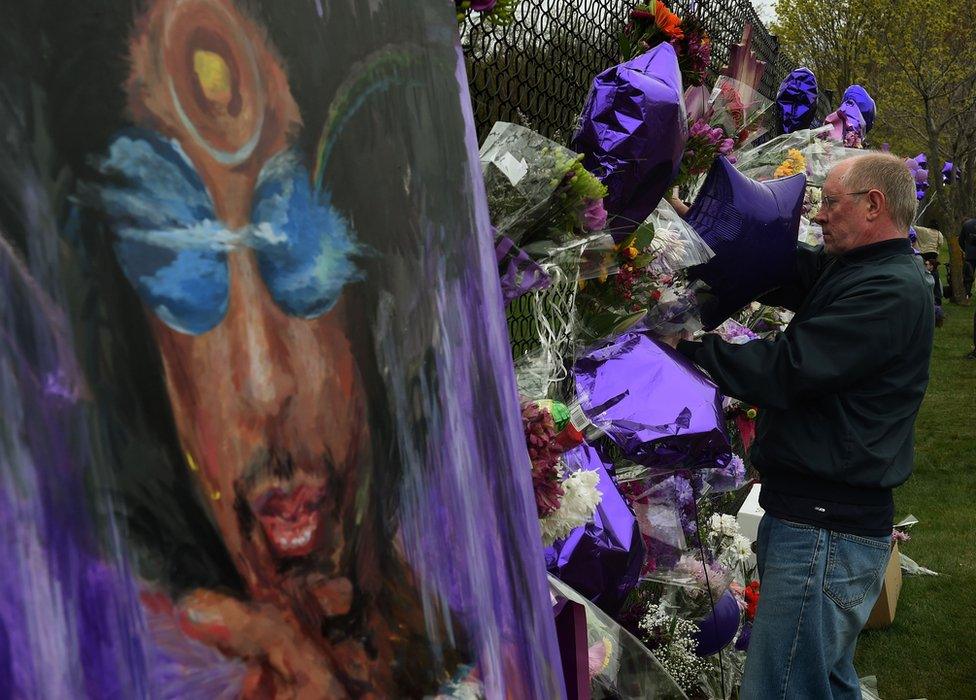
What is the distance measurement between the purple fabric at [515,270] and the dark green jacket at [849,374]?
2.67ft

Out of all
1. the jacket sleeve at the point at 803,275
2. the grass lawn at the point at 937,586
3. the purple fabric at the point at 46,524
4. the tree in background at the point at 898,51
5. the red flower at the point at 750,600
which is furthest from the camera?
the tree in background at the point at 898,51

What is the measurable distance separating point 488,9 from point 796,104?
4584 millimetres

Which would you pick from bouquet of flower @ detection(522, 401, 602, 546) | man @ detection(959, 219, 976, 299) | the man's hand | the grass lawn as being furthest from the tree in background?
the man's hand

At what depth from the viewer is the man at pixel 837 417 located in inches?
110

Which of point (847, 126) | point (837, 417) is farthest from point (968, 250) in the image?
point (837, 417)

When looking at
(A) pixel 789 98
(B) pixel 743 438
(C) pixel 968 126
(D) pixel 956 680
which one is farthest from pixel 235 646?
(C) pixel 968 126

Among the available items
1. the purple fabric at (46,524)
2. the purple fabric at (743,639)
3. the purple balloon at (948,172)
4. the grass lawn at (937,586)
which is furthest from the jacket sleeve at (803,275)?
the purple balloon at (948,172)

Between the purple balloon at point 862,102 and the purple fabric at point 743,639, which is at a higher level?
the purple balloon at point 862,102

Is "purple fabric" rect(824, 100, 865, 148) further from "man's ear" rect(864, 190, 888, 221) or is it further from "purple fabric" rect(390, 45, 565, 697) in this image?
"purple fabric" rect(390, 45, 565, 697)

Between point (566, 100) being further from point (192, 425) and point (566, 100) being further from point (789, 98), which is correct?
point (789, 98)

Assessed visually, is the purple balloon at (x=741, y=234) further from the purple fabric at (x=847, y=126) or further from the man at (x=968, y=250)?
the man at (x=968, y=250)

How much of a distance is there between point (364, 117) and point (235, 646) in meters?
0.67

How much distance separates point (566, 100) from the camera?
140 inches

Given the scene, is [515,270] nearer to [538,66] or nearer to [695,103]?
[538,66]
